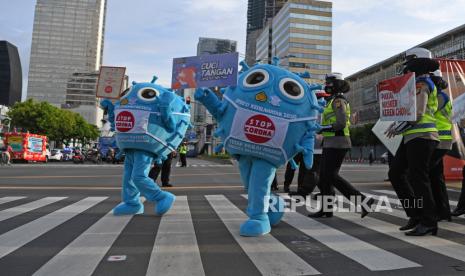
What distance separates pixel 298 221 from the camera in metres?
5.17

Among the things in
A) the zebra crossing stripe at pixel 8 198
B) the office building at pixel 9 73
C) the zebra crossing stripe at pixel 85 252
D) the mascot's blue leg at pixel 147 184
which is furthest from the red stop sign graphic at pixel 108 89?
the office building at pixel 9 73

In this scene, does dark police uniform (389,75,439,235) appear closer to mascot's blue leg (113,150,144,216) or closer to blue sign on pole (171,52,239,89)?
blue sign on pole (171,52,239,89)

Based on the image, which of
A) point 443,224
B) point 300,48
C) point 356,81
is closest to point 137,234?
point 443,224

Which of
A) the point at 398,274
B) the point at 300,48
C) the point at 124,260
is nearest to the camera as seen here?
the point at 398,274

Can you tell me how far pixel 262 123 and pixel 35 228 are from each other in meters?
3.11

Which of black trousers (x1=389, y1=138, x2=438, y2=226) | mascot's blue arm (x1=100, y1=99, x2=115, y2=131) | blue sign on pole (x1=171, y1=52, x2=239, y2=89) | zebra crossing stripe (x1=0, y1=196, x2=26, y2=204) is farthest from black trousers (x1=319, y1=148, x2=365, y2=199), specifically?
zebra crossing stripe (x1=0, y1=196, x2=26, y2=204)

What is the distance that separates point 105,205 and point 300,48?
108570mm

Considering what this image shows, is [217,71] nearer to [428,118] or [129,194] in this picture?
[129,194]

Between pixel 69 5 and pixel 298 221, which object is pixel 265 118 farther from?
pixel 69 5

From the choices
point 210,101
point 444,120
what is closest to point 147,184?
point 210,101

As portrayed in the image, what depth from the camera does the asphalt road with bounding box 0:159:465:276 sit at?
304 cm

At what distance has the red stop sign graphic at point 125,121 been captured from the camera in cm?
541

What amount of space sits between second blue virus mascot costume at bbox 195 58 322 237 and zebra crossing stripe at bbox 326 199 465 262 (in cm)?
137

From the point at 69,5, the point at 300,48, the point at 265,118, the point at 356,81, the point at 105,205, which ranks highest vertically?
the point at 69,5
